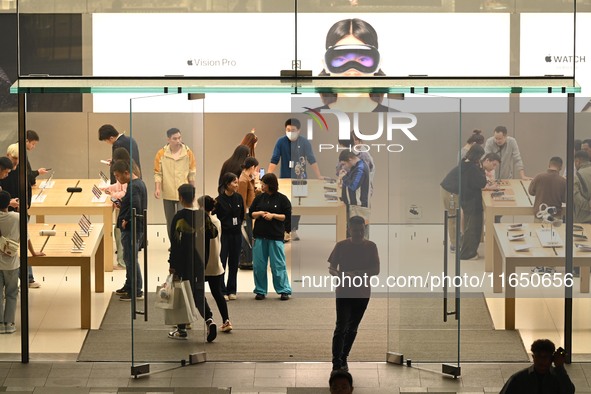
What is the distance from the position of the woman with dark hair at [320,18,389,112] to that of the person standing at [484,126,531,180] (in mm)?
1216

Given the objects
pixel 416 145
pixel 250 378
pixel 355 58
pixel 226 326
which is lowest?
pixel 250 378

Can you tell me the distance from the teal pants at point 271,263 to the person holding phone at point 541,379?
5.11 metres

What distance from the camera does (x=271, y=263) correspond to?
51.9 ft

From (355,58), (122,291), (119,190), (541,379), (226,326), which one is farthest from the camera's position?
(119,190)

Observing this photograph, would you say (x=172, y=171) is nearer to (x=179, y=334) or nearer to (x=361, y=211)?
(x=179, y=334)

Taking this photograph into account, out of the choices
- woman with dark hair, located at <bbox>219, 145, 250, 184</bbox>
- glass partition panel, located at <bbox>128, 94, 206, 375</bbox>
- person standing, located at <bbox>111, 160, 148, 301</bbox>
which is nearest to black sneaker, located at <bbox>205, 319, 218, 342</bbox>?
glass partition panel, located at <bbox>128, 94, 206, 375</bbox>

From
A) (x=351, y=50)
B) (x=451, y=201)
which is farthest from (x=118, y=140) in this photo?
(x=451, y=201)

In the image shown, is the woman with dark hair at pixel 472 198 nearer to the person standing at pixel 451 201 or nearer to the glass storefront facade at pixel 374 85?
the glass storefront facade at pixel 374 85

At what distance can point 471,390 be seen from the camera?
13281 millimetres

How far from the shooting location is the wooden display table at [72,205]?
15.4 metres

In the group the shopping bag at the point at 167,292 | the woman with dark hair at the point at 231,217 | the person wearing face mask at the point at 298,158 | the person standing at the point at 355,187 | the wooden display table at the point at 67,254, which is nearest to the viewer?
the shopping bag at the point at 167,292

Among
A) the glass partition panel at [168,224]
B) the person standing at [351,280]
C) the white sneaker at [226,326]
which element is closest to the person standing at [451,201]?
the person standing at [351,280]

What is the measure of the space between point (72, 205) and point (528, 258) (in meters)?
4.55

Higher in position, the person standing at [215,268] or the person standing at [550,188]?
the person standing at [550,188]
